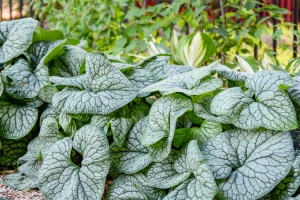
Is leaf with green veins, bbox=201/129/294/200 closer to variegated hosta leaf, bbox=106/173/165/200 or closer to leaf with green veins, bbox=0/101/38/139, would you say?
variegated hosta leaf, bbox=106/173/165/200

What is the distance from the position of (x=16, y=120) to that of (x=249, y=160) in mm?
1197

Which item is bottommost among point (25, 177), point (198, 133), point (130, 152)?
point (25, 177)

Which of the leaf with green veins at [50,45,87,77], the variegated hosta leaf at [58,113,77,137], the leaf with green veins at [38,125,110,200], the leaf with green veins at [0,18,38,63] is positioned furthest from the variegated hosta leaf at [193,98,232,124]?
the leaf with green veins at [0,18,38,63]

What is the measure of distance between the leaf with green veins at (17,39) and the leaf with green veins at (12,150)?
15.6 inches

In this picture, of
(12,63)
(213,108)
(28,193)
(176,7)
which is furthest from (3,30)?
(176,7)

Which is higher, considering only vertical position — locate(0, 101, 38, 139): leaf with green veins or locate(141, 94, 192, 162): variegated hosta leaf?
locate(141, 94, 192, 162): variegated hosta leaf

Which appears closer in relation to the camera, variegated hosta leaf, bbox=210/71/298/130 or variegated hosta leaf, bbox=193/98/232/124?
variegated hosta leaf, bbox=210/71/298/130

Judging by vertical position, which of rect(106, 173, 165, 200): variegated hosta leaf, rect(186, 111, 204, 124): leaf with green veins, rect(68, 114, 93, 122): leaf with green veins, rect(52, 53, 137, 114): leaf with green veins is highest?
rect(52, 53, 137, 114): leaf with green veins

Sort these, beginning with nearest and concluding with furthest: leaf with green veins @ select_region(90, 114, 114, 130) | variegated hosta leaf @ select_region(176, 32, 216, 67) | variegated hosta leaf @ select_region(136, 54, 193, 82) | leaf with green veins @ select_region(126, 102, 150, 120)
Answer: leaf with green veins @ select_region(90, 114, 114, 130) → leaf with green veins @ select_region(126, 102, 150, 120) → variegated hosta leaf @ select_region(136, 54, 193, 82) → variegated hosta leaf @ select_region(176, 32, 216, 67)

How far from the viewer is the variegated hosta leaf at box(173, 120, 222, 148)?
2023mm

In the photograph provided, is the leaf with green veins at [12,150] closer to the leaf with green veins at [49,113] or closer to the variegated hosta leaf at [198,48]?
the leaf with green veins at [49,113]

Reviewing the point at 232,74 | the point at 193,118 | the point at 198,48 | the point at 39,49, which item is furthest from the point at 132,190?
the point at 198,48

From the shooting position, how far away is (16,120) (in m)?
2.53

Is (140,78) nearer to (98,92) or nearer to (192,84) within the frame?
(98,92)
